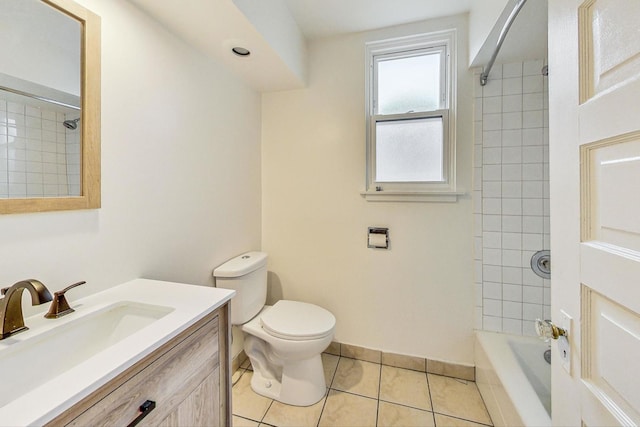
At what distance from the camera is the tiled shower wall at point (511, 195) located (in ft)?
5.21

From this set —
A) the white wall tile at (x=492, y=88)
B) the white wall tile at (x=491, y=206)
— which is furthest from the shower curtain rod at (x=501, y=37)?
the white wall tile at (x=491, y=206)

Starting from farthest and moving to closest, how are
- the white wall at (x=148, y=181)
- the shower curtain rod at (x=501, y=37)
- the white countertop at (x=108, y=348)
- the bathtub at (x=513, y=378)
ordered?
1. the bathtub at (x=513, y=378)
2. the shower curtain rod at (x=501, y=37)
3. the white wall at (x=148, y=181)
4. the white countertop at (x=108, y=348)

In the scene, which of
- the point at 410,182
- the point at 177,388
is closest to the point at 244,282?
the point at 177,388

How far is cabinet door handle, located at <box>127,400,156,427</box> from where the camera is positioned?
64cm

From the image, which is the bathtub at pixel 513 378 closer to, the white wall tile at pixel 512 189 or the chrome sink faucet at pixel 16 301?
the white wall tile at pixel 512 189

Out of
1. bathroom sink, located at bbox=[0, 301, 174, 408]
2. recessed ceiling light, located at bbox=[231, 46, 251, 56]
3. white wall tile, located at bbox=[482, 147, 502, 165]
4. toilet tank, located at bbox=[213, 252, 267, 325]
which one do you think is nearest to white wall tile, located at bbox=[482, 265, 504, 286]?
white wall tile, located at bbox=[482, 147, 502, 165]

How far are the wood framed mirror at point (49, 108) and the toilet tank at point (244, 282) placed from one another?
0.75 metres

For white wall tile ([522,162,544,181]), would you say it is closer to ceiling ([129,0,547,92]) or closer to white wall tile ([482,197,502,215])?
white wall tile ([482,197,502,215])

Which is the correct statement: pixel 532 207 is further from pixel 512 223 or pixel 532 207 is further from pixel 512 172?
pixel 512 172

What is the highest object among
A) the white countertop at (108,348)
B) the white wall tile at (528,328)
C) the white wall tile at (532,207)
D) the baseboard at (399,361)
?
the white wall tile at (532,207)

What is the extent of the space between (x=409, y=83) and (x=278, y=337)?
189cm

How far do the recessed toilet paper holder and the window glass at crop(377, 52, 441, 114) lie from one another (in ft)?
2.82

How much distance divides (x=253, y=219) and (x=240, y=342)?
0.87 m

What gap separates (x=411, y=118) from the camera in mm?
1832
